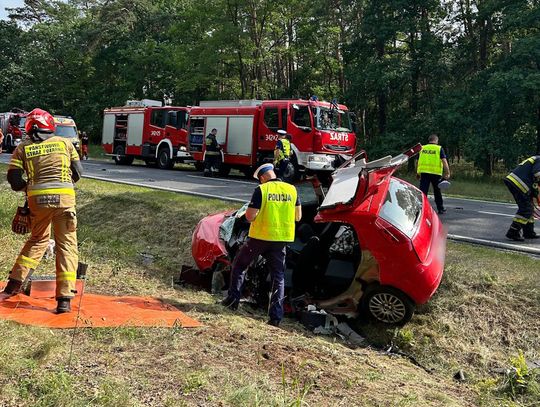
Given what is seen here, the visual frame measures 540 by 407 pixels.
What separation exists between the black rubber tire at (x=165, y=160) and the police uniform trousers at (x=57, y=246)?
16.8m

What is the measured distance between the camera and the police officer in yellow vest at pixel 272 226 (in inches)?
200

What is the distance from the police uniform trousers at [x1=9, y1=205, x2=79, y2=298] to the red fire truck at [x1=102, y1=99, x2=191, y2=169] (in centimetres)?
1560

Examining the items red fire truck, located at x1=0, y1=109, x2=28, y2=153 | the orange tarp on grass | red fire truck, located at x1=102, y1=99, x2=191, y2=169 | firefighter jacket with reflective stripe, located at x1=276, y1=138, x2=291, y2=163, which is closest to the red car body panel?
the orange tarp on grass

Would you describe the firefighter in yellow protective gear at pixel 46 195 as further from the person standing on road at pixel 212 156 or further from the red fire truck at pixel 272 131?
the person standing on road at pixel 212 156

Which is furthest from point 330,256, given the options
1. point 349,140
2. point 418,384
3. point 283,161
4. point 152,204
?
point 349,140

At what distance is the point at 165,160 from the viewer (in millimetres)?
21625

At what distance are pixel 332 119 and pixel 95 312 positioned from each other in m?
12.3

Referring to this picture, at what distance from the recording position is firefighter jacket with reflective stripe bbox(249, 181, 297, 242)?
200 inches

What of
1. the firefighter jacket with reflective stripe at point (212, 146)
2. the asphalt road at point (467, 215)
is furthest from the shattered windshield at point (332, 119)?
the firefighter jacket with reflective stripe at point (212, 146)

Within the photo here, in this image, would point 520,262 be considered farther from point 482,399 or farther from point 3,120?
point 3,120

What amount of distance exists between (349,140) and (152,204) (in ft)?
26.4

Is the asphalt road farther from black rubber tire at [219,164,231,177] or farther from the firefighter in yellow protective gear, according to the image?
the firefighter in yellow protective gear

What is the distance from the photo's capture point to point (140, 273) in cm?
677

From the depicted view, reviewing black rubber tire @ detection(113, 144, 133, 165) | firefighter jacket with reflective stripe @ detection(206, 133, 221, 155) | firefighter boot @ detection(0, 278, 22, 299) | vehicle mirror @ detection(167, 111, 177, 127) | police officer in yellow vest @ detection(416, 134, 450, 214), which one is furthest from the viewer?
black rubber tire @ detection(113, 144, 133, 165)
